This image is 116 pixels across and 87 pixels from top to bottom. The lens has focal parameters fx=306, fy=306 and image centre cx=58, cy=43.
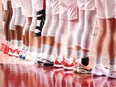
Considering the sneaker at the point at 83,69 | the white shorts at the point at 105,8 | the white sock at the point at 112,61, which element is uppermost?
the white shorts at the point at 105,8

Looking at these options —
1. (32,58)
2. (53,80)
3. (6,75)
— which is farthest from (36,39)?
(53,80)

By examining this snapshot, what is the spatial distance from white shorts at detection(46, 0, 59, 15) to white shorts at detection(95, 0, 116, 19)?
0.85m

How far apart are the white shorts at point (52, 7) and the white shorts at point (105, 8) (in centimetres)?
85

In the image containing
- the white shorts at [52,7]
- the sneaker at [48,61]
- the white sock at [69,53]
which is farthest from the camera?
the sneaker at [48,61]

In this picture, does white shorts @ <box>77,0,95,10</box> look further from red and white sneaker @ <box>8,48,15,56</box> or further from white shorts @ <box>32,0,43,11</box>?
red and white sneaker @ <box>8,48,15,56</box>

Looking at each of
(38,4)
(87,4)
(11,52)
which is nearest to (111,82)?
(87,4)

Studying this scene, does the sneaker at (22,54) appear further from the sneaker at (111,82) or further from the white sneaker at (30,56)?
the sneaker at (111,82)

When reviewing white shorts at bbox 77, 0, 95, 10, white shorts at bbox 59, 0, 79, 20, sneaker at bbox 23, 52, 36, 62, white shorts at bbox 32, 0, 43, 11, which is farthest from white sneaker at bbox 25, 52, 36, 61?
white shorts at bbox 77, 0, 95, 10

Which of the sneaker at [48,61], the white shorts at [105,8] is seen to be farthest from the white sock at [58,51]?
the white shorts at [105,8]

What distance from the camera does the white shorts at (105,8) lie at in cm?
296

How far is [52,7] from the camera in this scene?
391 centimetres

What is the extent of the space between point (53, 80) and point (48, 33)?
4.04ft

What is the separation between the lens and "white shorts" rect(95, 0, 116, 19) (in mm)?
2955

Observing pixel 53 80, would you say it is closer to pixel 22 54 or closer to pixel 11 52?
pixel 22 54
